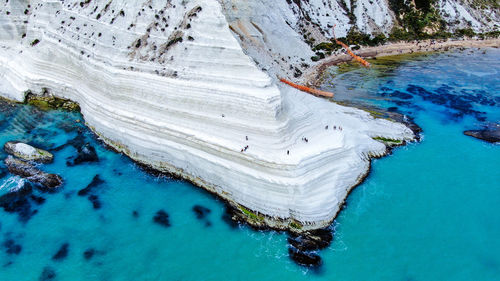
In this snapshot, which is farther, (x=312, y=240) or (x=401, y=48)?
(x=401, y=48)

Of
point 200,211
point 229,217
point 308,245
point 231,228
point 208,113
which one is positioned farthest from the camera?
point 208,113

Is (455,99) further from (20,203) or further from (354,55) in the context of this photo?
(20,203)

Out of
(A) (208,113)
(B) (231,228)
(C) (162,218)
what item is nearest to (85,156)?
(C) (162,218)

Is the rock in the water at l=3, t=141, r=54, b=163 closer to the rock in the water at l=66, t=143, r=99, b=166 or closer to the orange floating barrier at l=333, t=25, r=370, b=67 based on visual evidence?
the rock in the water at l=66, t=143, r=99, b=166

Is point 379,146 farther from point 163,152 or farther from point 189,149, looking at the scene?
point 163,152

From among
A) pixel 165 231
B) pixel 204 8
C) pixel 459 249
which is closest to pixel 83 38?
pixel 204 8

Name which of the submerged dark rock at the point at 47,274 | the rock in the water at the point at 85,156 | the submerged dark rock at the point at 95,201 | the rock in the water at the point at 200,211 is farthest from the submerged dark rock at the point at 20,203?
the rock in the water at the point at 200,211
